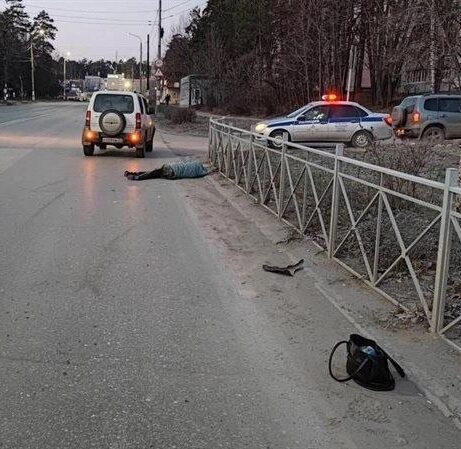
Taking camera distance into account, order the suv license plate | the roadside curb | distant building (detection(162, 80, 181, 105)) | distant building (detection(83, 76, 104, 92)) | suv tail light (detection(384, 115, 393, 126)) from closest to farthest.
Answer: the roadside curb → the suv license plate → suv tail light (detection(384, 115, 393, 126)) → distant building (detection(162, 80, 181, 105)) → distant building (detection(83, 76, 104, 92))

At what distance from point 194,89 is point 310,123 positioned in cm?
4805

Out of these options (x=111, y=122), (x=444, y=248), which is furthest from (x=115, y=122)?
(x=444, y=248)

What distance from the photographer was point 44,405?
12.0 feet

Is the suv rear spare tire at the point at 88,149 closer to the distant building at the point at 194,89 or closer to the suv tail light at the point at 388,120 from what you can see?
the suv tail light at the point at 388,120

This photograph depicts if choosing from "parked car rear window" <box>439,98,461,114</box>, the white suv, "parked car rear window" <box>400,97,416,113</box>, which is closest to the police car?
"parked car rear window" <box>400,97,416,113</box>

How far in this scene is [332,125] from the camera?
2039cm

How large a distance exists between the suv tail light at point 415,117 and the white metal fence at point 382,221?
12.3 metres

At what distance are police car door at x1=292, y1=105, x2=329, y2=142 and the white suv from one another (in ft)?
15.8

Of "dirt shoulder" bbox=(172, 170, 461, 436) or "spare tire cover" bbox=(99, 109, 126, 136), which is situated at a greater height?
"spare tire cover" bbox=(99, 109, 126, 136)

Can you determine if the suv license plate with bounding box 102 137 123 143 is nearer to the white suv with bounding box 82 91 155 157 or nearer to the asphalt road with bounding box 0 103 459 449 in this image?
the white suv with bounding box 82 91 155 157

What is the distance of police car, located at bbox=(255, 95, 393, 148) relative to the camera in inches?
799

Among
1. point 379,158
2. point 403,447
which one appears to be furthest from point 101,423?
point 379,158

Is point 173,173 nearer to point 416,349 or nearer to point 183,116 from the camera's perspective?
point 416,349

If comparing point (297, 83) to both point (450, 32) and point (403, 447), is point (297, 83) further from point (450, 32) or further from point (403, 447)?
point (403, 447)
